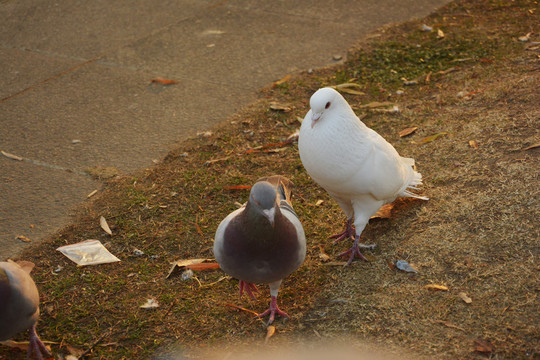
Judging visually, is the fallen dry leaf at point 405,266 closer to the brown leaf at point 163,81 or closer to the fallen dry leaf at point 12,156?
the fallen dry leaf at point 12,156

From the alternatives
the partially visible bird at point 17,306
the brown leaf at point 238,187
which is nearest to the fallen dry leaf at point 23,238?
the partially visible bird at point 17,306

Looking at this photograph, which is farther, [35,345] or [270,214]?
[35,345]

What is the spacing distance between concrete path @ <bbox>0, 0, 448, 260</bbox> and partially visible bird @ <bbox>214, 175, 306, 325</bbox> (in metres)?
1.71

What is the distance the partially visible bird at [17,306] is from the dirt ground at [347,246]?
140mm

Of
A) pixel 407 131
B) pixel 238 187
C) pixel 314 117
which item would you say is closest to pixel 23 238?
pixel 238 187

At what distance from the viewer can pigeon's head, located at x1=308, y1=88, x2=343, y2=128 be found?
3.20m

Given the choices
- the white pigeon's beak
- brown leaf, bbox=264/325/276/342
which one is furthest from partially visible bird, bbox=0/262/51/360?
the white pigeon's beak

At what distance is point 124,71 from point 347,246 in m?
3.59

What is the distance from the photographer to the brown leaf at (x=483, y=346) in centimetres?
267

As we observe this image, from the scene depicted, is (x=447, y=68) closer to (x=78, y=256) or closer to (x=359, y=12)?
(x=359, y=12)

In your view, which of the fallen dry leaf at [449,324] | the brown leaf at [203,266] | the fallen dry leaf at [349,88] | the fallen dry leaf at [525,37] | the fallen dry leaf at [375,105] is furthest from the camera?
the fallen dry leaf at [525,37]

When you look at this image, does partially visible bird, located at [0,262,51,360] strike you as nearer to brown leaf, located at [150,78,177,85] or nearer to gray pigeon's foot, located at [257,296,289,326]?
gray pigeon's foot, located at [257,296,289,326]

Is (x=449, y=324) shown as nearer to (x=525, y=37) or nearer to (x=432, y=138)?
(x=432, y=138)

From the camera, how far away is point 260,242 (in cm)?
280
